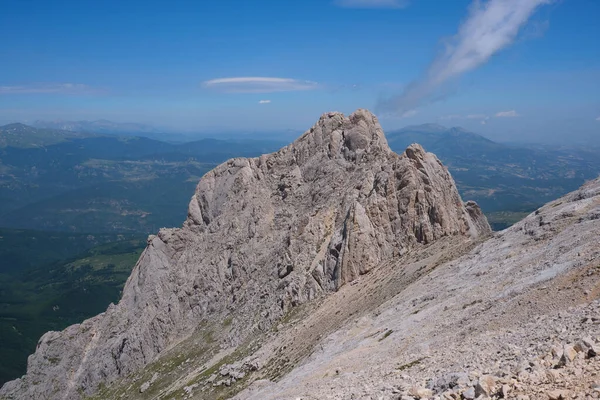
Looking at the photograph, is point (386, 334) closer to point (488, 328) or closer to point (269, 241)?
point (488, 328)

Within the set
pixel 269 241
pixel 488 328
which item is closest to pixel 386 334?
pixel 488 328

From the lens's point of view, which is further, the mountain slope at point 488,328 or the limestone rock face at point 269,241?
the limestone rock face at point 269,241

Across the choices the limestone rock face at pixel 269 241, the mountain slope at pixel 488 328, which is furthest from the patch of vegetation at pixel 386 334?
the limestone rock face at pixel 269 241

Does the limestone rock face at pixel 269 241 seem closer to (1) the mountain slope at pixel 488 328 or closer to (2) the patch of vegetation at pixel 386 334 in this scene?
Answer: (1) the mountain slope at pixel 488 328

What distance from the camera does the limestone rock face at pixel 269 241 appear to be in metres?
71.6

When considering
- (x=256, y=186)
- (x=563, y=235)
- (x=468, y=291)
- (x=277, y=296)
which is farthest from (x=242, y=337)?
(x=563, y=235)

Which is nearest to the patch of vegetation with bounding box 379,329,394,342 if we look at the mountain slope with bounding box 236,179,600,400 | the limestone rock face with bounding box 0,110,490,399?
the mountain slope with bounding box 236,179,600,400

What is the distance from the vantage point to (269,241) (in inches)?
3834

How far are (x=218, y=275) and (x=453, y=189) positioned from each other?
176 ft

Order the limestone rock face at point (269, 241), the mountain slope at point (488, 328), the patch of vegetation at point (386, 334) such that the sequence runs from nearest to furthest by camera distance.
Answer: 1. the mountain slope at point (488, 328)
2. the patch of vegetation at point (386, 334)
3. the limestone rock face at point (269, 241)

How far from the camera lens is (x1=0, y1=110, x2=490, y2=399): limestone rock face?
71.6m

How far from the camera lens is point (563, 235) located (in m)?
42.2

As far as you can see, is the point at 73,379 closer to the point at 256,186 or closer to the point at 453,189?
the point at 256,186

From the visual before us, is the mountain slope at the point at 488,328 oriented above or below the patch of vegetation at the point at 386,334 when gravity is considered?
above
